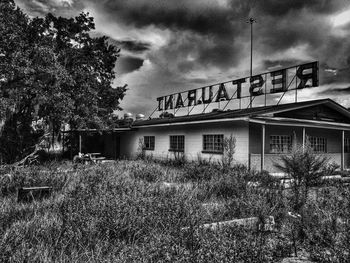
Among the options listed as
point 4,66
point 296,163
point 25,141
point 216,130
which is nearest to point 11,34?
point 4,66

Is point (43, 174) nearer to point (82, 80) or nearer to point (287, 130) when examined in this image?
point (82, 80)

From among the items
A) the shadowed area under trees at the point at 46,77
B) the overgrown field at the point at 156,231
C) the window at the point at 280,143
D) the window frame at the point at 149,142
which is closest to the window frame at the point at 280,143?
the window at the point at 280,143

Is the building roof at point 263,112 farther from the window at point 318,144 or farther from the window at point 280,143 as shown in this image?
the window at point 318,144

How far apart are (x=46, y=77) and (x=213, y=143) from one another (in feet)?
32.3

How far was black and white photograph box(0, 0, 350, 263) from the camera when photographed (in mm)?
3820

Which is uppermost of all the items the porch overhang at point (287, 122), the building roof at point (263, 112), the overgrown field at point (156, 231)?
the building roof at point (263, 112)

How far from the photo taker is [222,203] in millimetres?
6062

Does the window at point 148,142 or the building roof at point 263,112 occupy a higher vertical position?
the building roof at point 263,112

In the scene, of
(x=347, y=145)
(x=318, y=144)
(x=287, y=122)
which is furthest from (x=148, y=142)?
(x=347, y=145)

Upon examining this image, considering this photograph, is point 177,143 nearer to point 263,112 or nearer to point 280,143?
point 280,143

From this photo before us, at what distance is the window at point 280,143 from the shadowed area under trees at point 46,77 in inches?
423

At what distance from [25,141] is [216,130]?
11503 millimetres

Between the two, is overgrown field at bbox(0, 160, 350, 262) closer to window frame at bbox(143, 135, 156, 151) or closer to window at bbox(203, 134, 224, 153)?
window at bbox(203, 134, 224, 153)

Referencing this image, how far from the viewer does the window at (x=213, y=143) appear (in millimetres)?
16173
